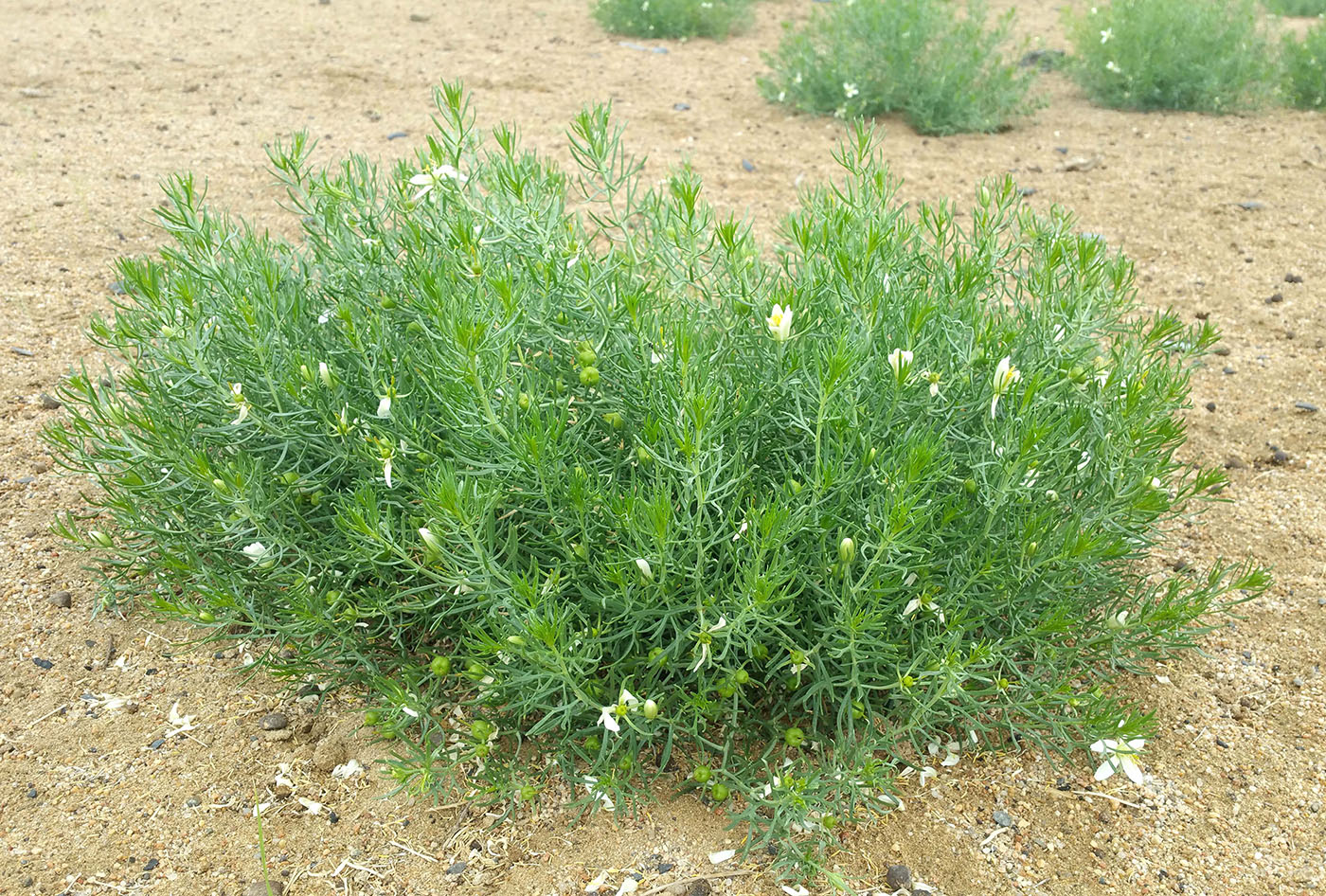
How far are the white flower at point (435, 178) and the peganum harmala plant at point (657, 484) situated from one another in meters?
0.01

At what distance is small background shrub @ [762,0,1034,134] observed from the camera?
6.81m

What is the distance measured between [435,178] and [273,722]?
1373 mm

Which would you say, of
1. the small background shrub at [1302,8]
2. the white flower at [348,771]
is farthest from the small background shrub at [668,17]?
the white flower at [348,771]

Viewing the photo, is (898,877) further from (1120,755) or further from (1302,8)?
(1302,8)

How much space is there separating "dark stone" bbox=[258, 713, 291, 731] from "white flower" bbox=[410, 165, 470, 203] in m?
1.31

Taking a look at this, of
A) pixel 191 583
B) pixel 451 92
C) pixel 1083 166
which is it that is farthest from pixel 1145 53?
pixel 191 583

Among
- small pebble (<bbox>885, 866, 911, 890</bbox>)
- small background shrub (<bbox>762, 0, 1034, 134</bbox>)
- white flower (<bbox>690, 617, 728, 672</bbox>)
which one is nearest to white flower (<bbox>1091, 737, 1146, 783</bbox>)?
small pebble (<bbox>885, 866, 911, 890</bbox>)

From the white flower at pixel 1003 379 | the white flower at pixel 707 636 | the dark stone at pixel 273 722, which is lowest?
the dark stone at pixel 273 722

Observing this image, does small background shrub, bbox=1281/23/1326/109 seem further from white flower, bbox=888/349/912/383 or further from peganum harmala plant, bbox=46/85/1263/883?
white flower, bbox=888/349/912/383

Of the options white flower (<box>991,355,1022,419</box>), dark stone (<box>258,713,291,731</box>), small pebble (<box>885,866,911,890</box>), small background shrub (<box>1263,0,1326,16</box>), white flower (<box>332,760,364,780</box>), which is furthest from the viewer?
small background shrub (<box>1263,0,1326,16</box>)

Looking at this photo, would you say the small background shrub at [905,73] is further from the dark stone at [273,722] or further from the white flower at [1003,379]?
the dark stone at [273,722]

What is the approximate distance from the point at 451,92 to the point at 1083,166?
15.9ft

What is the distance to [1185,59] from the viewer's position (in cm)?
702

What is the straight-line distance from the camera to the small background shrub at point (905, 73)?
681 centimetres
